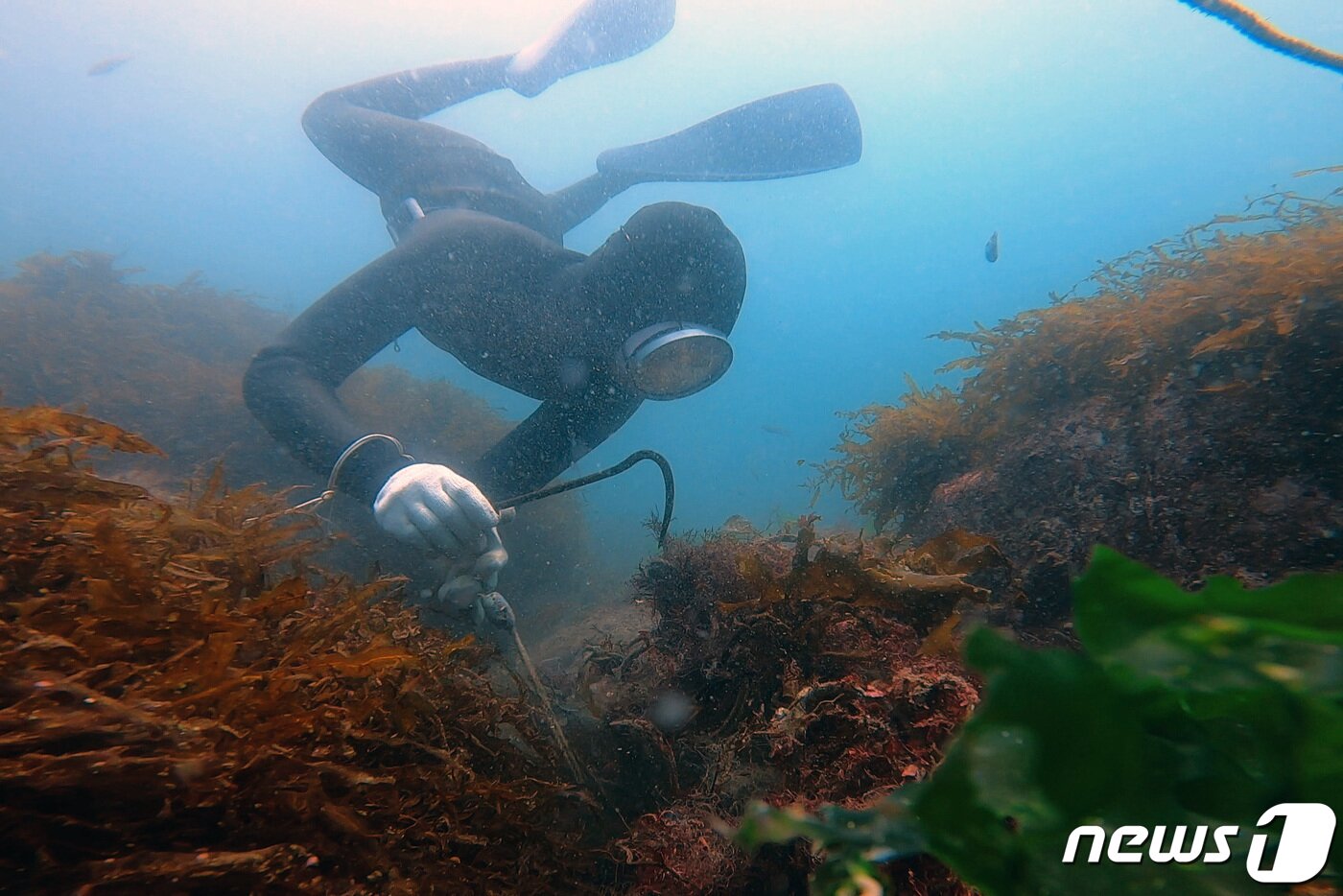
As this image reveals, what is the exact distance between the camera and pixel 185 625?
152 cm

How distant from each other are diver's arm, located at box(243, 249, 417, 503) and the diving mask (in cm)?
194

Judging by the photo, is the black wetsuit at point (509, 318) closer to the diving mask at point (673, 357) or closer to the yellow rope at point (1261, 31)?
the diving mask at point (673, 357)

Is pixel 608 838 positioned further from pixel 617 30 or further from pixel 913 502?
pixel 617 30

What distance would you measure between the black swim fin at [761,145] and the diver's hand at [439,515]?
313 inches

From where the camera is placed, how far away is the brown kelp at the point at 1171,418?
9.41 feet

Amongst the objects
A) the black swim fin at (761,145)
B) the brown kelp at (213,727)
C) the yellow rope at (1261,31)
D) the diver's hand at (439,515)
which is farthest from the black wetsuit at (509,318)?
the black swim fin at (761,145)

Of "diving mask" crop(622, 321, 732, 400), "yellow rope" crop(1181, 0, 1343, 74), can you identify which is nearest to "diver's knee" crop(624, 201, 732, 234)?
"diving mask" crop(622, 321, 732, 400)

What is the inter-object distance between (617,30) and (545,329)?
9122mm

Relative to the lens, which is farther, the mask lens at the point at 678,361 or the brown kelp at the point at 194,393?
the brown kelp at the point at 194,393

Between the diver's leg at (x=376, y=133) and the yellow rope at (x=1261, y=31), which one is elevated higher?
the diver's leg at (x=376, y=133)

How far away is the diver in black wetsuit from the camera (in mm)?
3781

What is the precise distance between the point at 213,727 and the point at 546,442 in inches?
160

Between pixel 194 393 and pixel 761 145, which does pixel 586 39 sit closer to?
pixel 761 145

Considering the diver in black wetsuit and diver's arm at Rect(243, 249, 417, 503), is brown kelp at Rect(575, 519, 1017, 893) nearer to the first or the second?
the diver in black wetsuit
